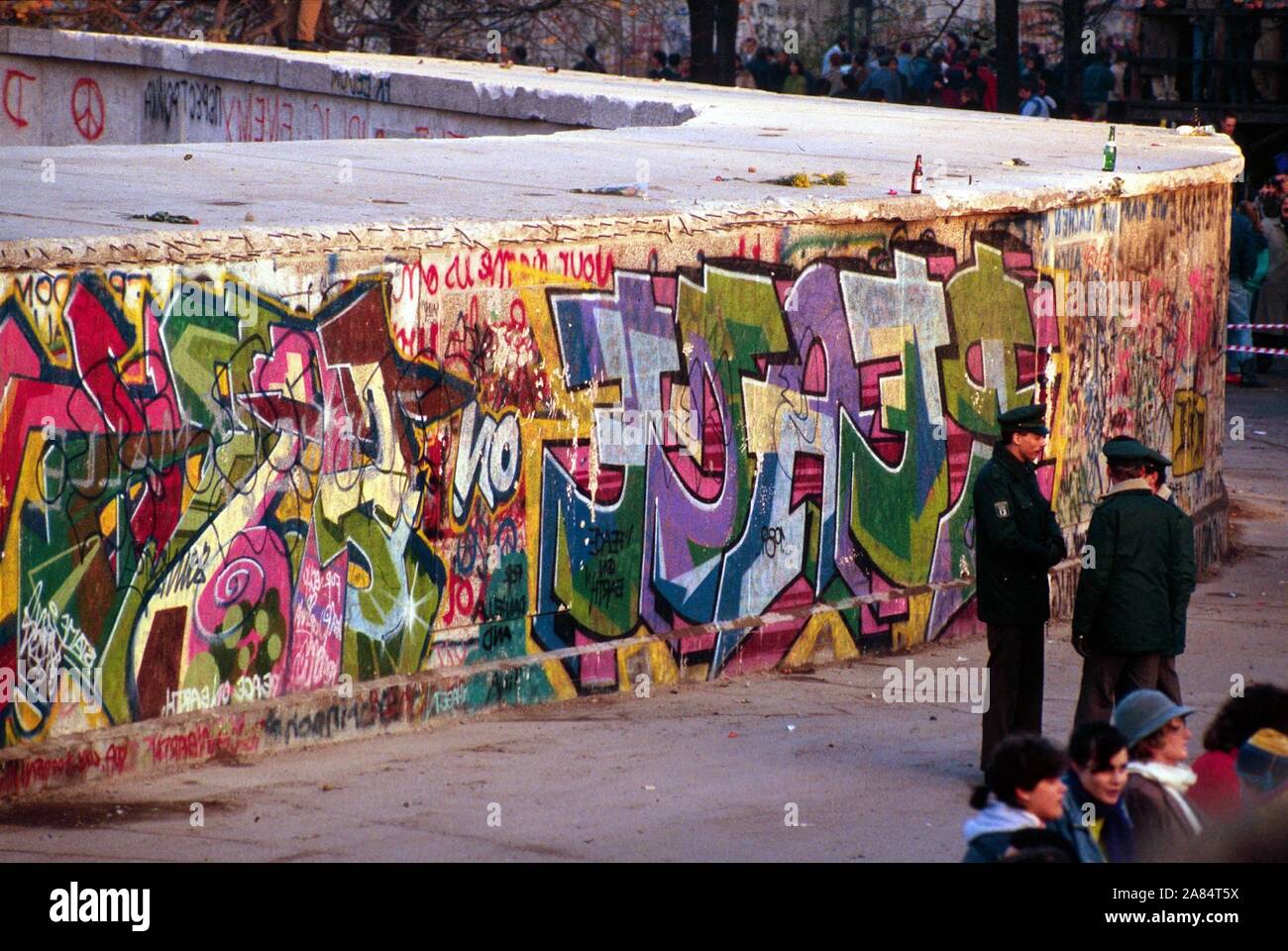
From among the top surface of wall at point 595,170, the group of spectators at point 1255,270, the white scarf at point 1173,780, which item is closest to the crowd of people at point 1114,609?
the white scarf at point 1173,780

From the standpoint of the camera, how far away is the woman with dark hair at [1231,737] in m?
5.77

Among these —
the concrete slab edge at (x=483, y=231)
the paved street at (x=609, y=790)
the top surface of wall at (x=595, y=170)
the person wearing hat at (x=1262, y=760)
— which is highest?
the top surface of wall at (x=595, y=170)

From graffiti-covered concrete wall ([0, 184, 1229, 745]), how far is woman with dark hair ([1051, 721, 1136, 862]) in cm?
387

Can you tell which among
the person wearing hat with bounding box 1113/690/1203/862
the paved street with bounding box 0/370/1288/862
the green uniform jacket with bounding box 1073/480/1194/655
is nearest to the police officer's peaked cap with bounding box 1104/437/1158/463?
the green uniform jacket with bounding box 1073/480/1194/655

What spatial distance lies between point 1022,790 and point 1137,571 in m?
3.04

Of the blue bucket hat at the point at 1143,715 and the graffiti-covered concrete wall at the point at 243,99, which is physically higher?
the graffiti-covered concrete wall at the point at 243,99

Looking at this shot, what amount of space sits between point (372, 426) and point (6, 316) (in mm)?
1810

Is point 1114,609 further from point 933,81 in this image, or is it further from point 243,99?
point 933,81

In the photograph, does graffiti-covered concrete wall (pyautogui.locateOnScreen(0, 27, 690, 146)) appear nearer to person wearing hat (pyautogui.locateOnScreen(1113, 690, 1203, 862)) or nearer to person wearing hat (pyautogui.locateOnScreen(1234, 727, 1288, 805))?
person wearing hat (pyautogui.locateOnScreen(1234, 727, 1288, 805))

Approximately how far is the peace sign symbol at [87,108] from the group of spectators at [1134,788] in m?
19.0

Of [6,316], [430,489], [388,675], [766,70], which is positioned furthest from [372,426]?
[766,70]

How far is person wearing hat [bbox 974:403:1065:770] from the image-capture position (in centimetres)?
812

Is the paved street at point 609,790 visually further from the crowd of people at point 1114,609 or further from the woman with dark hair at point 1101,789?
the woman with dark hair at point 1101,789
